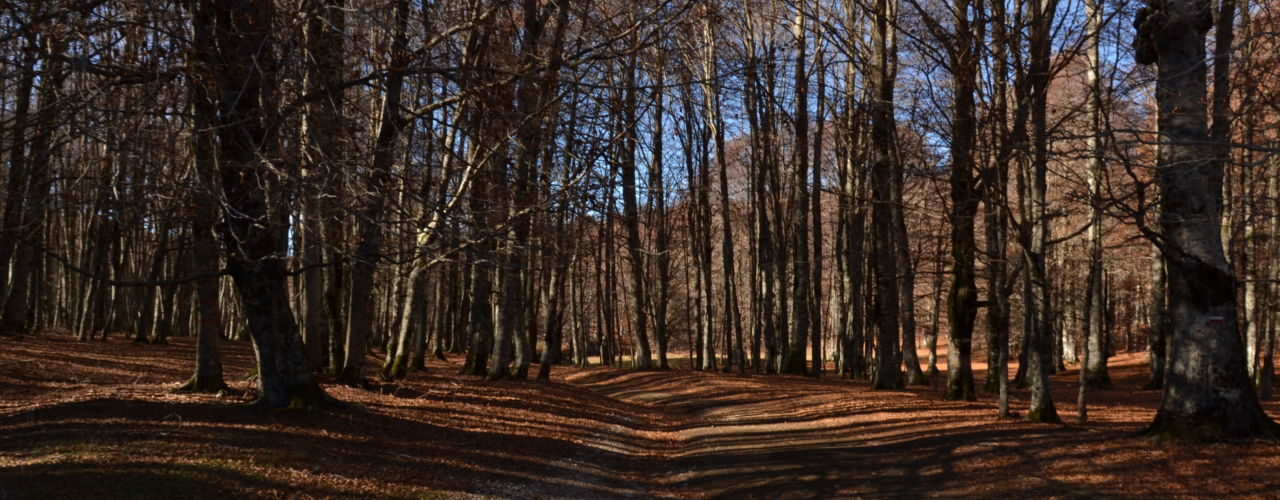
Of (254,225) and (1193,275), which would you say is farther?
(1193,275)

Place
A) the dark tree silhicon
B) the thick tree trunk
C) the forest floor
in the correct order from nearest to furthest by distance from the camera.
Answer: the forest floor, the thick tree trunk, the dark tree silhicon

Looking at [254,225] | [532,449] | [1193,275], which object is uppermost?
[254,225]

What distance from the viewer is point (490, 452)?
38.1 feet

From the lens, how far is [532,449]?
12492 mm

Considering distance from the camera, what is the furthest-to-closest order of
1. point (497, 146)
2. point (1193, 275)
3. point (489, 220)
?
1. point (489, 220)
2. point (1193, 275)
3. point (497, 146)

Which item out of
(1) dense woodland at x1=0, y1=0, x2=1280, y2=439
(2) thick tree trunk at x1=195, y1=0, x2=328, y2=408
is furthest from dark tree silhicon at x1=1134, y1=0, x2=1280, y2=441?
(2) thick tree trunk at x1=195, y1=0, x2=328, y2=408

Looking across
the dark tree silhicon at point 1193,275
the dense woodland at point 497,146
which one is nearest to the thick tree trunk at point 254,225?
the dense woodland at point 497,146

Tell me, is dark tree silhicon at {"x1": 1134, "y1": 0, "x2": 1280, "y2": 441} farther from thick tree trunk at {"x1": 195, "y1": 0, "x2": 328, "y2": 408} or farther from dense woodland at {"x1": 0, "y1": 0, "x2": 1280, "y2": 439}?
thick tree trunk at {"x1": 195, "y1": 0, "x2": 328, "y2": 408}

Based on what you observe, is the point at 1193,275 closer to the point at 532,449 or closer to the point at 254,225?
the point at 532,449

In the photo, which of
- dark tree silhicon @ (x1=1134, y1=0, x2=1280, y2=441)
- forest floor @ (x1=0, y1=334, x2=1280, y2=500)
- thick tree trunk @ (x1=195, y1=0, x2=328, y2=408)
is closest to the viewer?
forest floor @ (x1=0, y1=334, x2=1280, y2=500)

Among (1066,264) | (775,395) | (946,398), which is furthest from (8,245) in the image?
(1066,264)

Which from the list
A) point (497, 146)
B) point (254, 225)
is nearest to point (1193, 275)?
point (497, 146)

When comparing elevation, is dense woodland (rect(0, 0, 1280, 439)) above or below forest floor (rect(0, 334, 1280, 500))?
above

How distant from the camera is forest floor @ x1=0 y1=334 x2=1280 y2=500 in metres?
8.27
